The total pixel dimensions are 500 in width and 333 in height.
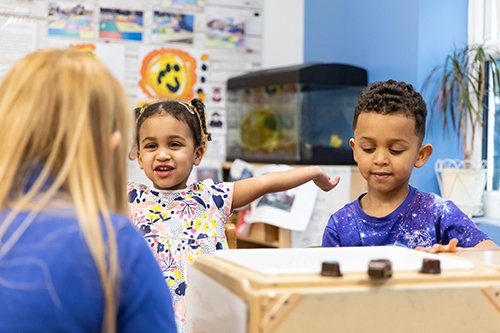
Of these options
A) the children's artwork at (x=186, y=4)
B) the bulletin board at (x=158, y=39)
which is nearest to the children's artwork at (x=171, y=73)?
the bulletin board at (x=158, y=39)

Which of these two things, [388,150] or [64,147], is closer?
[64,147]

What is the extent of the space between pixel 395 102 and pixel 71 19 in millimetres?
2387

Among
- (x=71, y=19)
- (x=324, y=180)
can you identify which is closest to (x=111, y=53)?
(x=71, y=19)

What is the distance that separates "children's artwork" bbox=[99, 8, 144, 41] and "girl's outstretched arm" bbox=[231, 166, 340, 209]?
2.00 meters

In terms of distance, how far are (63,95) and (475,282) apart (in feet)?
1.57

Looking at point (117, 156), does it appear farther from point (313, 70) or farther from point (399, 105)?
point (313, 70)

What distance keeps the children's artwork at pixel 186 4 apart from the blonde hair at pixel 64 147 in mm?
2684

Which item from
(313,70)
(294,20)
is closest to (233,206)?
(313,70)

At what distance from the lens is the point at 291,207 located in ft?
8.20

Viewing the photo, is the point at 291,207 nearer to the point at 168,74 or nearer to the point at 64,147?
the point at 168,74

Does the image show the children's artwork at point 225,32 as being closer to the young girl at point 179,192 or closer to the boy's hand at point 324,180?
the young girl at point 179,192

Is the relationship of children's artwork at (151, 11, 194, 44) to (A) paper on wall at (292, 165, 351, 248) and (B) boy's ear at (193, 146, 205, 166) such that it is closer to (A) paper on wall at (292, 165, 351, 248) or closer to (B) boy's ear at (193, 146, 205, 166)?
(A) paper on wall at (292, 165, 351, 248)

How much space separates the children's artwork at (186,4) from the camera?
311 cm

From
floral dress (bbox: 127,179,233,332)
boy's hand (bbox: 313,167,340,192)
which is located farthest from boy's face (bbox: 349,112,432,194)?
floral dress (bbox: 127,179,233,332)
